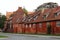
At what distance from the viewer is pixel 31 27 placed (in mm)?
70500

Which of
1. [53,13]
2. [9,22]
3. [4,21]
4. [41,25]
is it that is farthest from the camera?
[4,21]

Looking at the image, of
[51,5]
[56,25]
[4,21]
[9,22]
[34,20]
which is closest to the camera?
[56,25]

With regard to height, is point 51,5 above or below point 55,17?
above

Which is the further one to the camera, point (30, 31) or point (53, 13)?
point (30, 31)

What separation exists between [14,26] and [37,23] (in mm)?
25717

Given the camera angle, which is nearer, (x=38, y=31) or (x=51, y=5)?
(x=38, y=31)

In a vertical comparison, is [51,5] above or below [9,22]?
above

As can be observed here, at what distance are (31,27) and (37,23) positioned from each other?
204 inches

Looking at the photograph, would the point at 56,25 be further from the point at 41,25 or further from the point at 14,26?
the point at 14,26

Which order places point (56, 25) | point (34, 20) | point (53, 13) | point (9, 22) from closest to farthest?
point (56, 25) → point (53, 13) → point (34, 20) → point (9, 22)

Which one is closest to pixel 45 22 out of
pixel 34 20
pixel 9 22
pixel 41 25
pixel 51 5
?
pixel 41 25

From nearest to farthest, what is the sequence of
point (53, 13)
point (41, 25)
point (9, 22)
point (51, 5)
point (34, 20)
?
point (53, 13), point (41, 25), point (34, 20), point (51, 5), point (9, 22)

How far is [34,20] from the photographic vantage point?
69062 millimetres

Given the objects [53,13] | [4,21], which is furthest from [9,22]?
[53,13]
